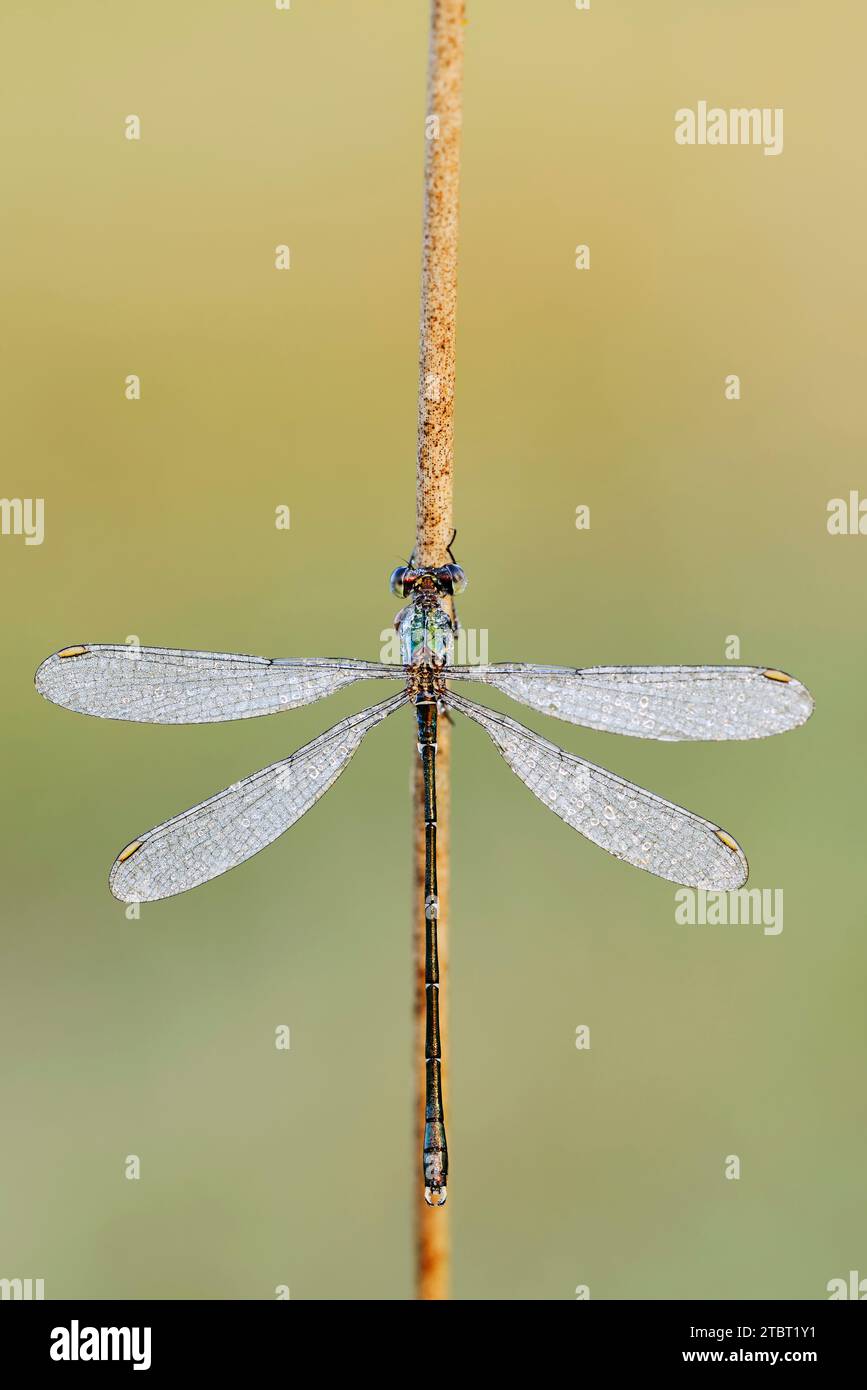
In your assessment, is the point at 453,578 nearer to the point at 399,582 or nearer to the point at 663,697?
the point at 399,582

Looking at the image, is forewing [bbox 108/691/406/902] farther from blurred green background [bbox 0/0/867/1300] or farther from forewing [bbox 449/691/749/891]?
blurred green background [bbox 0/0/867/1300]

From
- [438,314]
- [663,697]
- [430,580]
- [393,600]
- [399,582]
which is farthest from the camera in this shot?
[393,600]

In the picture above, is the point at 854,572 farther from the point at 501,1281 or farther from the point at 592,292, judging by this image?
the point at 501,1281

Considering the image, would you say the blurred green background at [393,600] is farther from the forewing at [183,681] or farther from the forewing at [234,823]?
the forewing at [183,681]

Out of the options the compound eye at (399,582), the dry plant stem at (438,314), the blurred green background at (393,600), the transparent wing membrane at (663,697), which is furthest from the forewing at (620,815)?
the blurred green background at (393,600)

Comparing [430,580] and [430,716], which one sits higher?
[430,580]

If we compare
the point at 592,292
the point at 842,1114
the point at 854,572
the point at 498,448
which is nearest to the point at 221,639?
the point at 498,448

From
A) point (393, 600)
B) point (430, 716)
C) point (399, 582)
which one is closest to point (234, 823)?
point (430, 716)
